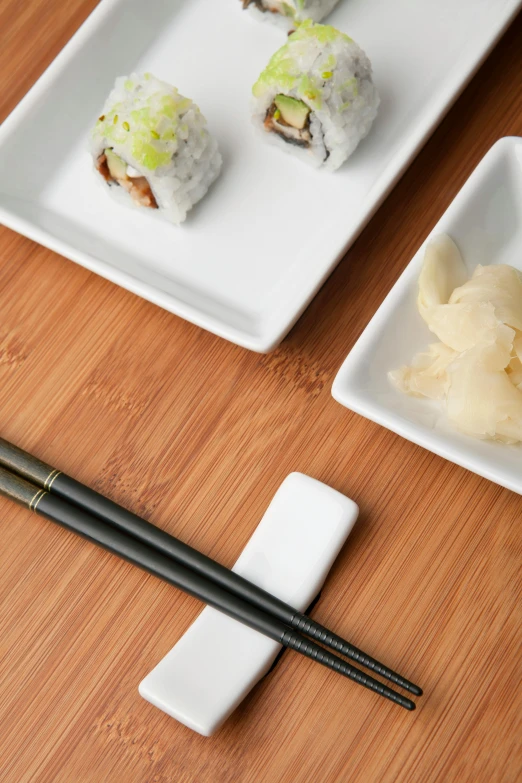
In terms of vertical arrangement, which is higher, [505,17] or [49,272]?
[505,17]

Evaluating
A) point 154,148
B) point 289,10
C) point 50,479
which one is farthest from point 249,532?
point 289,10

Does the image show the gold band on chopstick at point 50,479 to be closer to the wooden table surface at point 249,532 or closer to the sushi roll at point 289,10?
the wooden table surface at point 249,532

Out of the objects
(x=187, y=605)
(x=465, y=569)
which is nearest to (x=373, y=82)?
(x=465, y=569)

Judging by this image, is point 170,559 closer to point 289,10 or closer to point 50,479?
point 50,479

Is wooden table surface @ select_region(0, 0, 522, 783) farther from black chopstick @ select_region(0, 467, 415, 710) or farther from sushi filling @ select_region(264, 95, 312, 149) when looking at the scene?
sushi filling @ select_region(264, 95, 312, 149)

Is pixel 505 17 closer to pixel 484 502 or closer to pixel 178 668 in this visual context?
pixel 484 502

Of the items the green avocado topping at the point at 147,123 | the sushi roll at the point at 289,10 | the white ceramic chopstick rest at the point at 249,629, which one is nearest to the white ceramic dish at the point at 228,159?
the sushi roll at the point at 289,10
